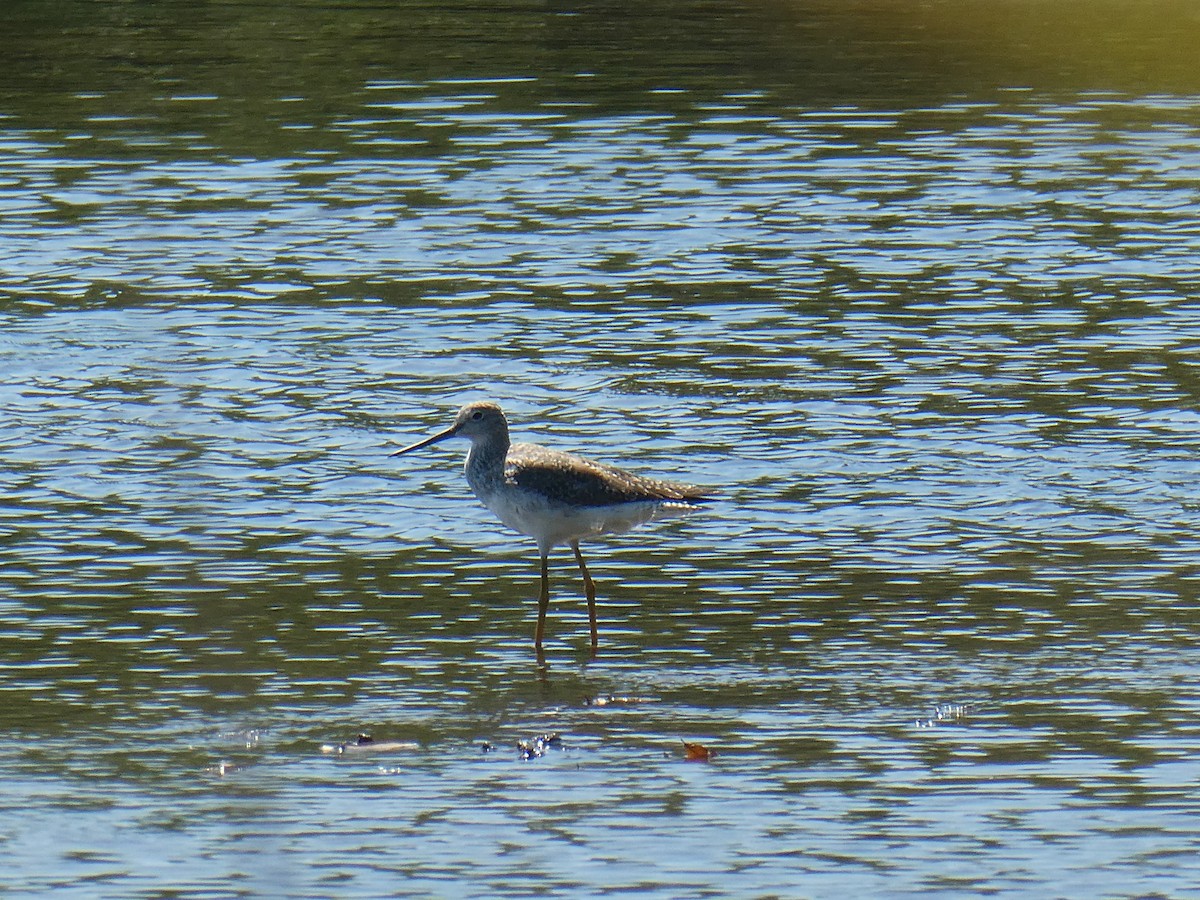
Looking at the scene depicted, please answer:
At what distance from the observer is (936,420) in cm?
1434

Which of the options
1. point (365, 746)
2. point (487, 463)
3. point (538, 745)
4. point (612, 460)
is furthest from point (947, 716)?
point (612, 460)

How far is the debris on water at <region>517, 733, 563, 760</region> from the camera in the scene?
9.34 m

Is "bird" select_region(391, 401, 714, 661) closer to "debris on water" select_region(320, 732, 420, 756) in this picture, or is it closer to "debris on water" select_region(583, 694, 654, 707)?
"debris on water" select_region(583, 694, 654, 707)

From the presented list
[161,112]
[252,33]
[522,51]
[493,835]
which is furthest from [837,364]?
[252,33]

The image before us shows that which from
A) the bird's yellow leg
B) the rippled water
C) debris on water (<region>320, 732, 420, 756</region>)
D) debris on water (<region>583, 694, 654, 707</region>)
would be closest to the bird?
the bird's yellow leg

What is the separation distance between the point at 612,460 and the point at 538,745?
4231 mm

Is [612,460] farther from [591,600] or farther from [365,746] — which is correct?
[365,746]

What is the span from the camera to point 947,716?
963cm

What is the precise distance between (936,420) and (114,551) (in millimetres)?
5023

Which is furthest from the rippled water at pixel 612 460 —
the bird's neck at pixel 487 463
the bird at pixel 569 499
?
the bird's neck at pixel 487 463

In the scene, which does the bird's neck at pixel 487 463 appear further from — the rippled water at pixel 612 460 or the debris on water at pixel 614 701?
the debris on water at pixel 614 701

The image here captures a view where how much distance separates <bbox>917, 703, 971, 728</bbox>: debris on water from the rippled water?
0.11ft

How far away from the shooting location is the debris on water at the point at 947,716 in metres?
9.55

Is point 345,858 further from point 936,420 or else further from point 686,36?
point 686,36
